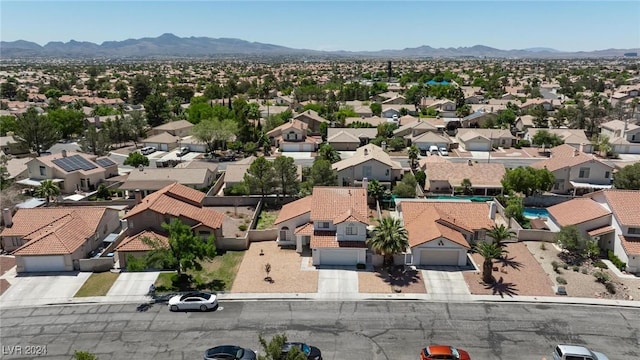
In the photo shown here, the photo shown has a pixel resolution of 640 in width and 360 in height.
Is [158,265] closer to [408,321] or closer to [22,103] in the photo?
[408,321]

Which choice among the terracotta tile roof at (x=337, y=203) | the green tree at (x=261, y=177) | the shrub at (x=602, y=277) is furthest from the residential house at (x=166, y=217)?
the shrub at (x=602, y=277)

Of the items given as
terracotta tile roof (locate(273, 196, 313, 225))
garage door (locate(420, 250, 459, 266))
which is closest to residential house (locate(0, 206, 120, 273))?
terracotta tile roof (locate(273, 196, 313, 225))

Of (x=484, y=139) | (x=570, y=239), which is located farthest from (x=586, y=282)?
(x=484, y=139)

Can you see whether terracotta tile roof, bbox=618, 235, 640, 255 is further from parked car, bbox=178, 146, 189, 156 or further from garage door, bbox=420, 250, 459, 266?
parked car, bbox=178, 146, 189, 156

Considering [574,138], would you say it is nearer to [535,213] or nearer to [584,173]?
[584,173]

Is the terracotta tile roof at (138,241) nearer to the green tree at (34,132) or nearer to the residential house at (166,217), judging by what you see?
the residential house at (166,217)
